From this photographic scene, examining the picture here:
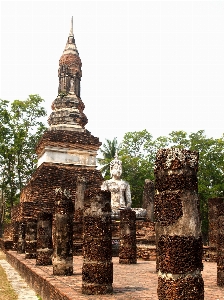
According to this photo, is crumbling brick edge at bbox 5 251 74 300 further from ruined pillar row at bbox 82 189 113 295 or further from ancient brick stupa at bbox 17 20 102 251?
ancient brick stupa at bbox 17 20 102 251

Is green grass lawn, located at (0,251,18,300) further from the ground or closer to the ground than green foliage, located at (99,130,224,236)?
closer to the ground

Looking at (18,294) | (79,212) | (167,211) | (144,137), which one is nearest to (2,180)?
(144,137)

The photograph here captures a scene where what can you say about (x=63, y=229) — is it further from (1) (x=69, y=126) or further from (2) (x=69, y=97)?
(2) (x=69, y=97)

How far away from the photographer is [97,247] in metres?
5.79

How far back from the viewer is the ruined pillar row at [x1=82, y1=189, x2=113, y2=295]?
5532 mm

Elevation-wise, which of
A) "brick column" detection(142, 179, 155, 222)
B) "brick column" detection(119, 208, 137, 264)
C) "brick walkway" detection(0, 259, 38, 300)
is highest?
"brick column" detection(142, 179, 155, 222)

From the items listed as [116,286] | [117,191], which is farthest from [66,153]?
[116,286]

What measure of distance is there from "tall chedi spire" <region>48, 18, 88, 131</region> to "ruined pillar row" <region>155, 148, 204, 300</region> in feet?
58.1

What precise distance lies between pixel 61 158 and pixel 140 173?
11.1 m

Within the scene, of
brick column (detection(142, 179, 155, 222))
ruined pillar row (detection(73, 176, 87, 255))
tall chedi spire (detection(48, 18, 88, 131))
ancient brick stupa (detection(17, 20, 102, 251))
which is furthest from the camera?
tall chedi spire (detection(48, 18, 88, 131))

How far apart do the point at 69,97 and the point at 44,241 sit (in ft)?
45.0

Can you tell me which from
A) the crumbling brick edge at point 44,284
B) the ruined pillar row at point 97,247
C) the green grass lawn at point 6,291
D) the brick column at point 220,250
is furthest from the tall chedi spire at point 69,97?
the ruined pillar row at point 97,247

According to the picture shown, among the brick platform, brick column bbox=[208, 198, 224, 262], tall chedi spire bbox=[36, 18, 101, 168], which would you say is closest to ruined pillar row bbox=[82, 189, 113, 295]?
the brick platform

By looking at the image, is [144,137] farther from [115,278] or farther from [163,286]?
[163,286]
